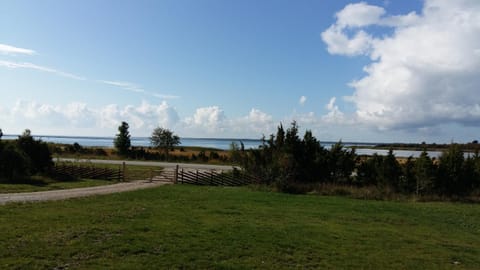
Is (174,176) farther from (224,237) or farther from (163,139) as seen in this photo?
(163,139)

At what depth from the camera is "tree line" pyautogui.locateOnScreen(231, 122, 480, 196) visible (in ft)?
83.9

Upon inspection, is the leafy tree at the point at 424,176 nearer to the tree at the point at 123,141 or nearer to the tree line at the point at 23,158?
the tree line at the point at 23,158

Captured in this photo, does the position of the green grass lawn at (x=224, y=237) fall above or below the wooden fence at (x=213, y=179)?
below

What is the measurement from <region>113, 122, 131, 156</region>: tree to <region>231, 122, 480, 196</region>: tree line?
88.6 feet

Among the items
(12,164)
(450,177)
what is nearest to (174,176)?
(12,164)

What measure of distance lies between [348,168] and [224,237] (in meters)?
20.4

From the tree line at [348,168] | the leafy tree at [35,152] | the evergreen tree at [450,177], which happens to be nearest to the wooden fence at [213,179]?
the tree line at [348,168]

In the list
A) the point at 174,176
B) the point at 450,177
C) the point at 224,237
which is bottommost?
the point at 224,237

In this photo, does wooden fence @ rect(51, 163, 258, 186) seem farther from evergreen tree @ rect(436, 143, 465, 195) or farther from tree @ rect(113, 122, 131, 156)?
tree @ rect(113, 122, 131, 156)

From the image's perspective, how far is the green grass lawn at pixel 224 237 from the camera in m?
7.87

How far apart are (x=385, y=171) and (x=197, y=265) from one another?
22134 millimetres

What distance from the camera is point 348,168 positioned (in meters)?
28.7

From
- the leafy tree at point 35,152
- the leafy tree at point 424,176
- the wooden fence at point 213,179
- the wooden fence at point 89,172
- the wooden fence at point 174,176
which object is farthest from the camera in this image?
the wooden fence at point 89,172

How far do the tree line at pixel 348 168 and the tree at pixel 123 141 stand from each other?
2700 centimetres
